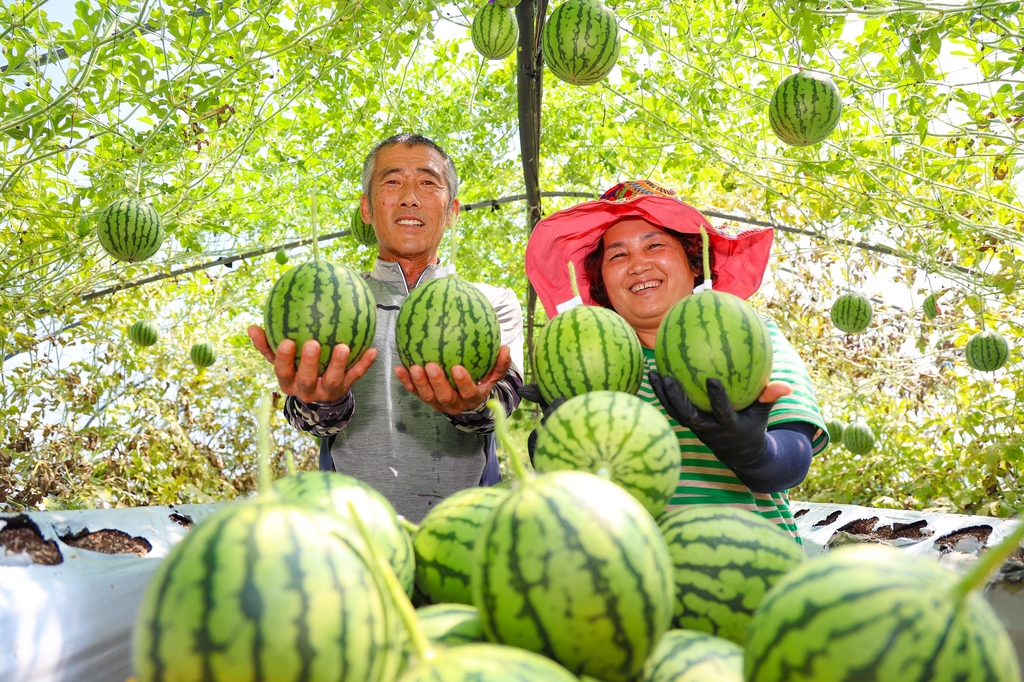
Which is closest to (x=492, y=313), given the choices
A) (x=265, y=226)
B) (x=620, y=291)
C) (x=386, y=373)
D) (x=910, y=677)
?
(x=620, y=291)

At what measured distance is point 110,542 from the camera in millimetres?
1889

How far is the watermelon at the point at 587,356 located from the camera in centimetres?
182

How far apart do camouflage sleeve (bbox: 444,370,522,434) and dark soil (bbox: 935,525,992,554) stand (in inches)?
65.2

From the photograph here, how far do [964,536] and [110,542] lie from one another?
9.98 feet

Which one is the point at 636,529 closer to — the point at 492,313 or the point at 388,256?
the point at 492,313

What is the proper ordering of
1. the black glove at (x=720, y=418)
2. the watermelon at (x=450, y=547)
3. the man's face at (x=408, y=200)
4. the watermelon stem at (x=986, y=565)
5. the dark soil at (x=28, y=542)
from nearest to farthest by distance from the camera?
the watermelon stem at (x=986, y=565), the watermelon at (x=450, y=547), the dark soil at (x=28, y=542), the black glove at (x=720, y=418), the man's face at (x=408, y=200)

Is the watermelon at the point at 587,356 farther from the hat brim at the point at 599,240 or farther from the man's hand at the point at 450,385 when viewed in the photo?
the hat brim at the point at 599,240

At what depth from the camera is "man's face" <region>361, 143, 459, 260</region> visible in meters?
3.24

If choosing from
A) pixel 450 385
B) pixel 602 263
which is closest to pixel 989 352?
pixel 602 263

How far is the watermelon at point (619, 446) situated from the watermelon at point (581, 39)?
251 cm

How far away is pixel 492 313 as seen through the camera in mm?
2217

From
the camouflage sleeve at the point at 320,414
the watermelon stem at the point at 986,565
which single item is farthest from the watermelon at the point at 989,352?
the watermelon stem at the point at 986,565

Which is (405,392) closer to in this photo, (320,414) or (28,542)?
(320,414)

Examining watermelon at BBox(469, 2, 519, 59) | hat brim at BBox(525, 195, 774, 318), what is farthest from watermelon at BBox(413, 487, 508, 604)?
watermelon at BBox(469, 2, 519, 59)
